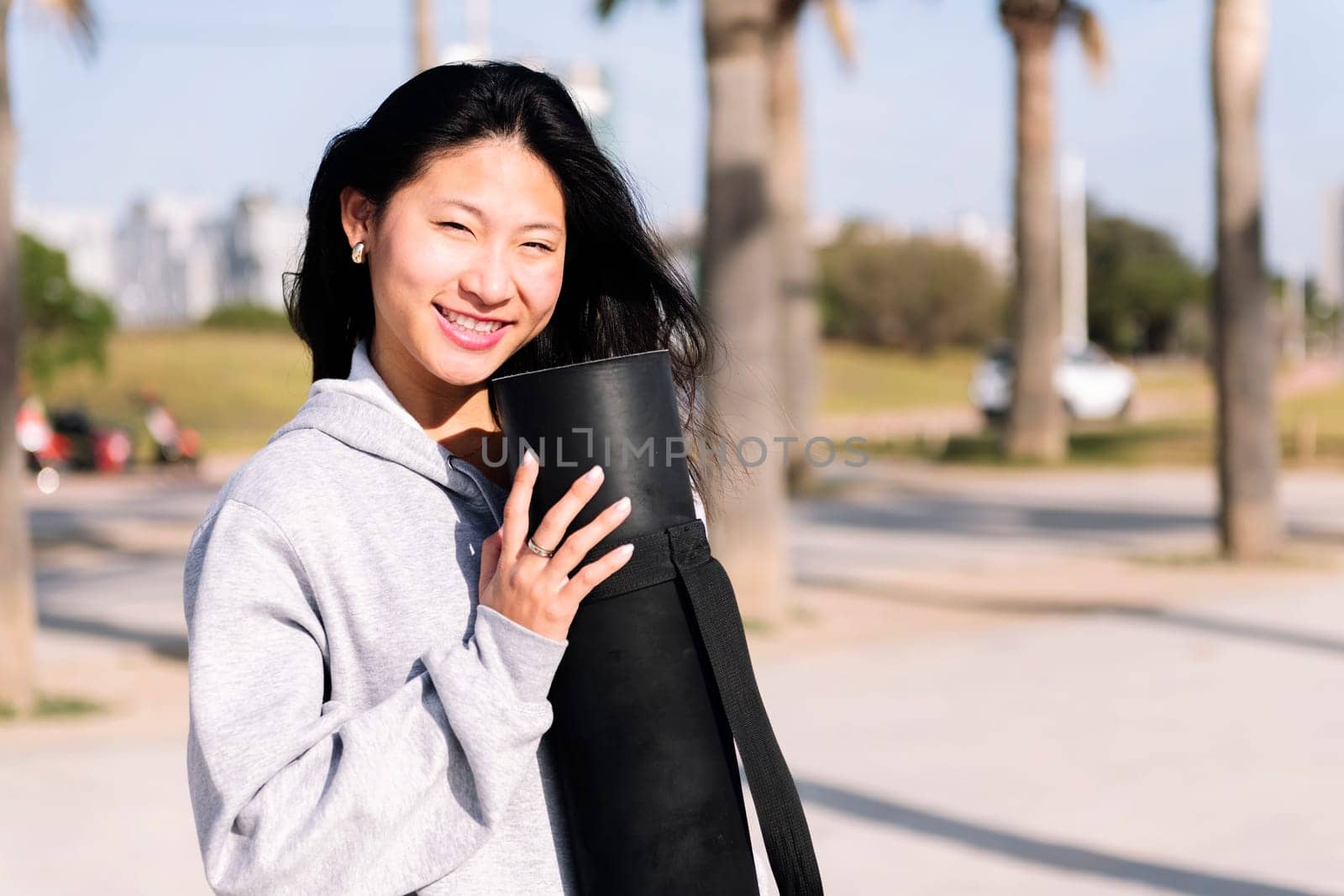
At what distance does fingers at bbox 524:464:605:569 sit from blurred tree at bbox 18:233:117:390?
33744 mm

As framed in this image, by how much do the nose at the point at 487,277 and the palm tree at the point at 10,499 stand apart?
20.8 feet

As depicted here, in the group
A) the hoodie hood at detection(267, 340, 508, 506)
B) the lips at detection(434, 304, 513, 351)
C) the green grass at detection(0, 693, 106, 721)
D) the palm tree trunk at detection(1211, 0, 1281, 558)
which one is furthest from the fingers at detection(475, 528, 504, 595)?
the palm tree trunk at detection(1211, 0, 1281, 558)

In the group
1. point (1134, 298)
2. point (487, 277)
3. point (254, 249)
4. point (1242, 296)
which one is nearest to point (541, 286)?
point (487, 277)

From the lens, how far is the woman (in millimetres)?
1396

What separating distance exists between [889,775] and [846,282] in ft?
203

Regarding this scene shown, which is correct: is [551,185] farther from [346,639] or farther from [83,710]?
[83,710]

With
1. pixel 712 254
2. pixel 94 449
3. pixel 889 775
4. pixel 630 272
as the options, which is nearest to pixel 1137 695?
pixel 889 775

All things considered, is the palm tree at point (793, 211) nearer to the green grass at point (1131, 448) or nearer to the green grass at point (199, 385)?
the green grass at point (1131, 448)

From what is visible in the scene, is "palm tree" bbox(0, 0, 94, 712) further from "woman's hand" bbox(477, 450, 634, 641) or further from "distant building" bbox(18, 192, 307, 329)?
"distant building" bbox(18, 192, 307, 329)

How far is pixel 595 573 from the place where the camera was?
4.66 ft

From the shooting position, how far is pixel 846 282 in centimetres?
6669

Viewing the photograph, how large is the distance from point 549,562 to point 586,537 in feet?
0.14

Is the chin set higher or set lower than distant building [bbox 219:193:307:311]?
lower

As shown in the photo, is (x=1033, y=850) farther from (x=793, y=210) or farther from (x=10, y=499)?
(x=793, y=210)
